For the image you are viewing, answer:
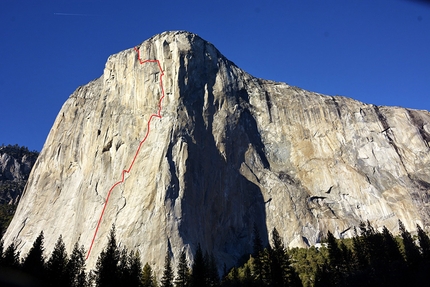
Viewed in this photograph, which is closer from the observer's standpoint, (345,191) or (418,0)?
(418,0)

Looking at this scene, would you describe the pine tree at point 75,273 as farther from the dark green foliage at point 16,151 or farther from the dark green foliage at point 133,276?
the dark green foliage at point 16,151

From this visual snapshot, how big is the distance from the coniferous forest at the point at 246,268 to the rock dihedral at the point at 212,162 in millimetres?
3372

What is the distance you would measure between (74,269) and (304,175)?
44526mm

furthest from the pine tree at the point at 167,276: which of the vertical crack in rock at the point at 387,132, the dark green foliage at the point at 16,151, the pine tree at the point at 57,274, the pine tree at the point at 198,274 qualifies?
the dark green foliage at the point at 16,151

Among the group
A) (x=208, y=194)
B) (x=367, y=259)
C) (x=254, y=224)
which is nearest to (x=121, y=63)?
(x=208, y=194)

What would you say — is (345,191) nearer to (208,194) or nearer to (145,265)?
(208,194)

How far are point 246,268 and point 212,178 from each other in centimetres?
1521

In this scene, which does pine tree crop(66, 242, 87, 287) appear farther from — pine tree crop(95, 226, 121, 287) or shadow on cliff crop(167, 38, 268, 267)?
shadow on cliff crop(167, 38, 268, 267)

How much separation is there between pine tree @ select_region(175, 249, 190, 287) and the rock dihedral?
331 centimetres

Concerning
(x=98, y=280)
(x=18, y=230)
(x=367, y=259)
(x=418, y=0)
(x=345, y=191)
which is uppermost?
(x=345, y=191)

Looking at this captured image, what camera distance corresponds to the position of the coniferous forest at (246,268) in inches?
1577

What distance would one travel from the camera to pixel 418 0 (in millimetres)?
7848

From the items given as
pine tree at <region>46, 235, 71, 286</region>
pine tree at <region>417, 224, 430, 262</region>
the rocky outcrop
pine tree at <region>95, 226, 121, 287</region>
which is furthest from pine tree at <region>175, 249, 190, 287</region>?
the rocky outcrop

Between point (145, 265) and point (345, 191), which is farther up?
point (345, 191)
